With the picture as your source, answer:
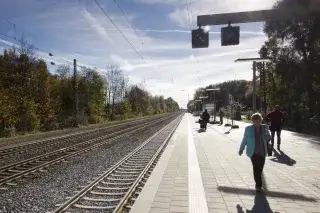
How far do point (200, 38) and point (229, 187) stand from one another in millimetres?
5971

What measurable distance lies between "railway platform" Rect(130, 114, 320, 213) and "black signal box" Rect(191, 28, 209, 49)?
4004 millimetres

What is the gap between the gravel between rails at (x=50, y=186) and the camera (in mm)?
7043

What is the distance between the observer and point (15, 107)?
34.1 m

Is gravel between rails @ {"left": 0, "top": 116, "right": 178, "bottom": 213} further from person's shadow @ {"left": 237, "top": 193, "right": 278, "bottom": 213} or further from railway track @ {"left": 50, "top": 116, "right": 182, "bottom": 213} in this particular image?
person's shadow @ {"left": 237, "top": 193, "right": 278, "bottom": 213}

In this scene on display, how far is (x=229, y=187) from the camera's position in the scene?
8016 millimetres

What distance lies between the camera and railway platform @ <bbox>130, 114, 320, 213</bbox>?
6395 mm

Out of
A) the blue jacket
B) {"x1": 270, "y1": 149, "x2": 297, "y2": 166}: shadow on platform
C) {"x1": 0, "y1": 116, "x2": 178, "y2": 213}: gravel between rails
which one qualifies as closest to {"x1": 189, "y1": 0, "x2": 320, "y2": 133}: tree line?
{"x1": 270, "y1": 149, "x2": 297, "y2": 166}: shadow on platform

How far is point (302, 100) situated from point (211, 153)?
23.5 metres

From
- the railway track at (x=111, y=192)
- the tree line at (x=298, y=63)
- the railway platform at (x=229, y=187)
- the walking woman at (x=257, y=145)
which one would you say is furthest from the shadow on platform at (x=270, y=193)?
the tree line at (x=298, y=63)

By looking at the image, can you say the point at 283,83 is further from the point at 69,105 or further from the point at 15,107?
the point at 69,105

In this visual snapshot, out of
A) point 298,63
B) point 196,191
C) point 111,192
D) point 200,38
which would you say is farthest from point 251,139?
point 298,63

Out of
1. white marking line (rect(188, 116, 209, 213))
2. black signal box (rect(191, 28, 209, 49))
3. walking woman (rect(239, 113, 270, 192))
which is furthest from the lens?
black signal box (rect(191, 28, 209, 49))

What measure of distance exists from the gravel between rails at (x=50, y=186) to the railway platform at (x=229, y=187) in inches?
72.4

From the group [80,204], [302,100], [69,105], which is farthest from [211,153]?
[69,105]
